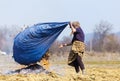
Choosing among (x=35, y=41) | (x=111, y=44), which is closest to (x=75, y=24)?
(x=35, y=41)

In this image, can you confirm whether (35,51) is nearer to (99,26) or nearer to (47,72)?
(47,72)

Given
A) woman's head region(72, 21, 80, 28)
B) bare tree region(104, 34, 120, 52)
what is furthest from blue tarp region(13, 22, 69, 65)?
bare tree region(104, 34, 120, 52)

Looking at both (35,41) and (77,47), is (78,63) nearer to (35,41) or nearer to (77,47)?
(77,47)

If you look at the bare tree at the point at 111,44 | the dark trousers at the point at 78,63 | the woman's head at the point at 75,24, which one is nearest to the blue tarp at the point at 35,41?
the woman's head at the point at 75,24

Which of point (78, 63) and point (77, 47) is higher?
point (77, 47)

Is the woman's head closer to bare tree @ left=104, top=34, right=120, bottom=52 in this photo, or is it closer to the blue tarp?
the blue tarp

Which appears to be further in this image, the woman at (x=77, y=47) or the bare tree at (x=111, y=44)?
the bare tree at (x=111, y=44)

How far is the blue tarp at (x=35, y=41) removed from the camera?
1363 cm

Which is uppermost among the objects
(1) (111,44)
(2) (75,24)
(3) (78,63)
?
(2) (75,24)

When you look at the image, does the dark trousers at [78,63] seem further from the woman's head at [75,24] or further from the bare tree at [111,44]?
the bare tree at [111,44]

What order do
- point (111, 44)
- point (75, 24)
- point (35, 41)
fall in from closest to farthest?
point (35, 41) < point (75, 24) < point (111, 44)

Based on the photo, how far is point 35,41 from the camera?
44.8 feet

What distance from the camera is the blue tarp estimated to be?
44.7 ft

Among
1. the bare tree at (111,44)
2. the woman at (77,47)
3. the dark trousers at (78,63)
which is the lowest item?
the bare tree at (111,44)
